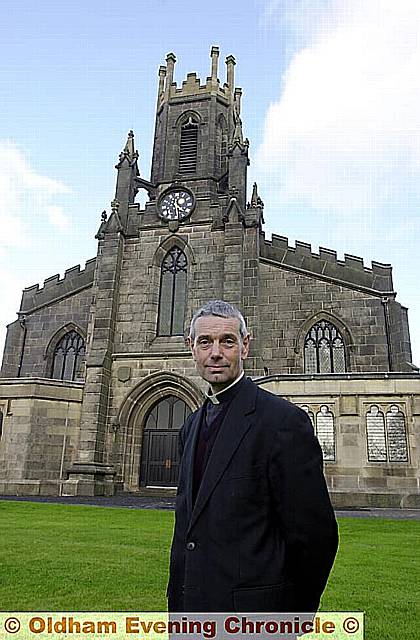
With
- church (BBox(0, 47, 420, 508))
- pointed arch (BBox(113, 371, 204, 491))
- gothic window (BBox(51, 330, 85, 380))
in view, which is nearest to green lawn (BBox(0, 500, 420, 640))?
church (BBox(0, 47, 420, 508))

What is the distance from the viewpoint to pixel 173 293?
21.8m

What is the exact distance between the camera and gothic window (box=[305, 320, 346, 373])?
20219 millimetres

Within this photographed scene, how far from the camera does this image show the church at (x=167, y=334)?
1792cm

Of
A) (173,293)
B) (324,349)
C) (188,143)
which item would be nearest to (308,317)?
(324,349)

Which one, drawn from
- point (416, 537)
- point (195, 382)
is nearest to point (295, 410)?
point (416, 537)

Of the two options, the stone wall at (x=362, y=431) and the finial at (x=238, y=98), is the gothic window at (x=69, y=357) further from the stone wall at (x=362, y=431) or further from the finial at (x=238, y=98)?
the finial at (x=238, y=98)

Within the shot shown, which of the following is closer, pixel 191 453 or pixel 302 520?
pixel 302 520

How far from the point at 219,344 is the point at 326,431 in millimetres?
13074

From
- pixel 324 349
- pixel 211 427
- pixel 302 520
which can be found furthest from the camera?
pixel 324 349

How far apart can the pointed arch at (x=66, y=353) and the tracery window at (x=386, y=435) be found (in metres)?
12.9

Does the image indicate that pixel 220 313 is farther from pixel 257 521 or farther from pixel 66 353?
pixel 66 353

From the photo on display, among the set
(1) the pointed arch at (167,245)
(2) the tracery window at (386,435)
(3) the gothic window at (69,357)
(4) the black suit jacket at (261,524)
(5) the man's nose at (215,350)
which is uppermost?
(1) the pointed arch at (167,245)

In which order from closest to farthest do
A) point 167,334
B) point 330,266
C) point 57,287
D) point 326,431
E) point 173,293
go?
point 326,431 → point 167,334 → point 330,266 → point 173,293 → point 57,287

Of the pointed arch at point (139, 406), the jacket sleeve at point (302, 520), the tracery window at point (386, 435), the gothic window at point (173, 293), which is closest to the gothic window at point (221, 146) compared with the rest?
the gothic window at point (173, 293)
